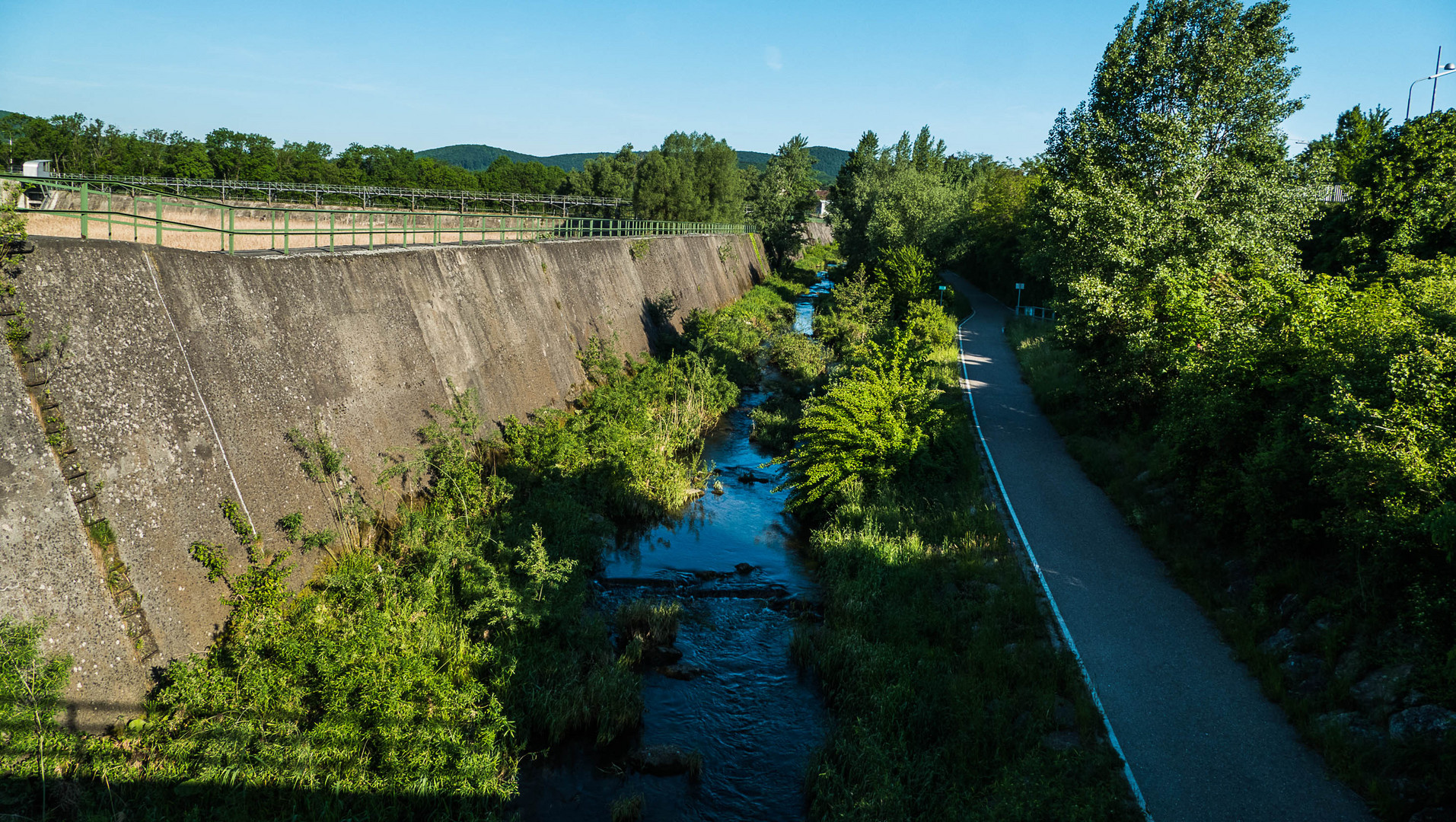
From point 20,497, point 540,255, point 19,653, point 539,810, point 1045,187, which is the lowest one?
point 539,810

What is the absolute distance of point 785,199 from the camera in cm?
7156

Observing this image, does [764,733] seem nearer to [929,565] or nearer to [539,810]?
[539,810]

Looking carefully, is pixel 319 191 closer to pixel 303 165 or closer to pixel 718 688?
pixel 303 165

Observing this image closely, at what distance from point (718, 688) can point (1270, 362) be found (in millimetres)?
9510

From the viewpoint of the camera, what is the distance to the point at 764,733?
31.1ft

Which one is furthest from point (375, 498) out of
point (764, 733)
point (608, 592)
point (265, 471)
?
point (764, 733)

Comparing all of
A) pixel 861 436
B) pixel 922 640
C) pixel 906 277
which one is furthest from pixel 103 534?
pixel 906 277

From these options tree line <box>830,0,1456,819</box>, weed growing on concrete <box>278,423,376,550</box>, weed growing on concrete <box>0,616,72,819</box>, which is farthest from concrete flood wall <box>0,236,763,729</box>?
tree line <box>830,0,1456,819</box>

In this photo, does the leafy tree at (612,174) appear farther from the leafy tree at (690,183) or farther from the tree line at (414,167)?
the leafy tree at (690,183)

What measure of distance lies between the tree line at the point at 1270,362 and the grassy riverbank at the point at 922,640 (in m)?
2.39

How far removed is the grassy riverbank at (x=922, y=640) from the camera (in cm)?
765

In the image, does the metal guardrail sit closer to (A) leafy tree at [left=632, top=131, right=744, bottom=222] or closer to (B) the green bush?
(A) leafy tree at [left=632, top=131, right=744, bottom=222]

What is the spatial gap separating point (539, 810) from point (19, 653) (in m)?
A: 4.68

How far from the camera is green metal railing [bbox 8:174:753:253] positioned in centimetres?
1056
